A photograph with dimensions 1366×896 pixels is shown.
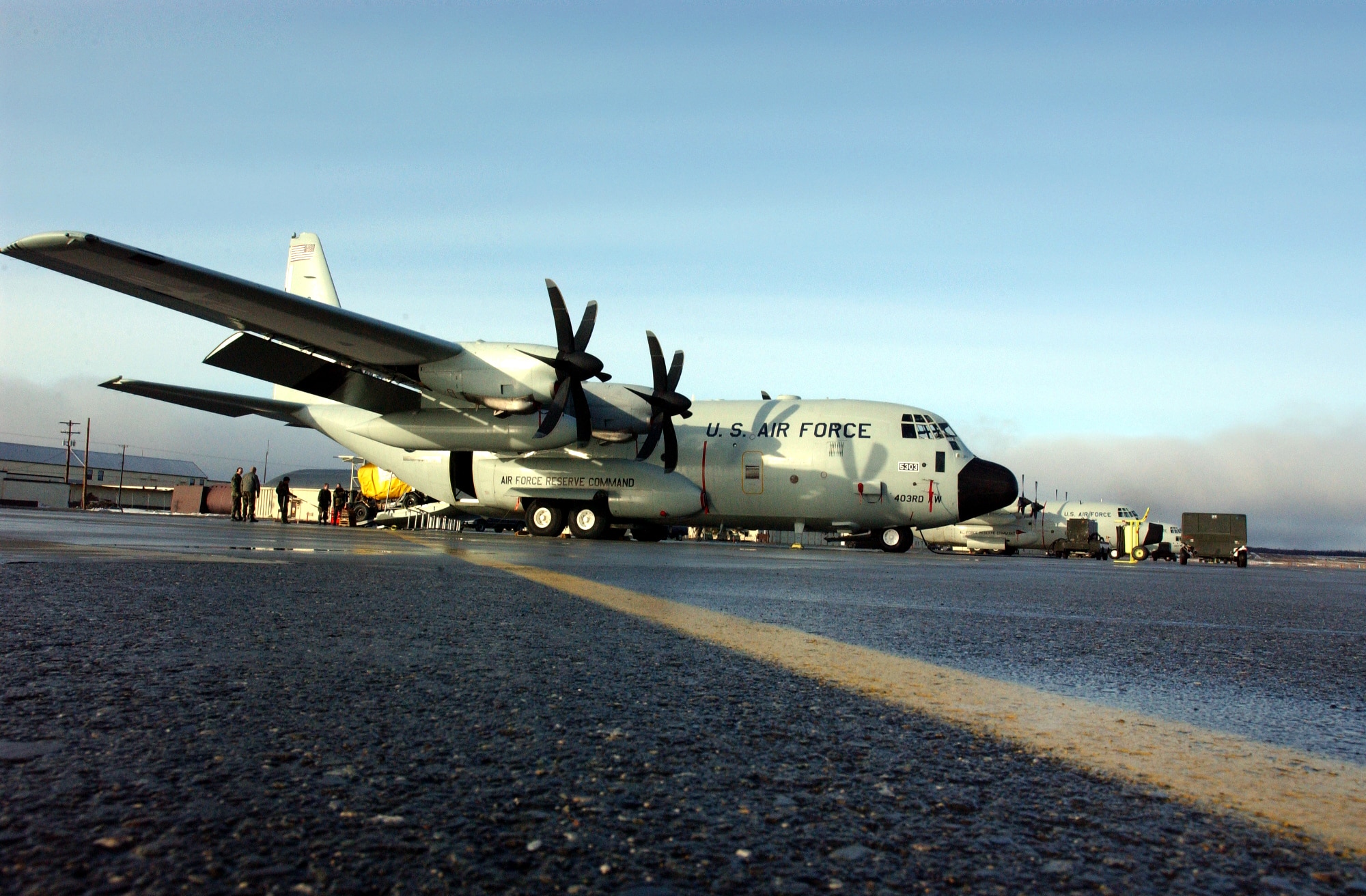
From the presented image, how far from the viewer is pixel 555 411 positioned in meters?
16.1

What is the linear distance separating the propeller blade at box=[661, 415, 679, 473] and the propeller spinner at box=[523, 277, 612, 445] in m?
2.12

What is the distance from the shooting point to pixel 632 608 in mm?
3738

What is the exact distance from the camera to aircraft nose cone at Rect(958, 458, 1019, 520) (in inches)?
734

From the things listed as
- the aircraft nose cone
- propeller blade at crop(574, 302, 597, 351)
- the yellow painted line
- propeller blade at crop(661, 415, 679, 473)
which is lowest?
the yellow painted line

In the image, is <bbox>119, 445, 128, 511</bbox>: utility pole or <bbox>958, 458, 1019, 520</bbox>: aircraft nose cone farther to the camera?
<bbox>119, 445, 128, 511</bbox>: utility pole

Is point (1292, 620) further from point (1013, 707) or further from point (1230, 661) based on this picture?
point (1013, 707)

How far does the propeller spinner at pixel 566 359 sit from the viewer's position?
1587cm

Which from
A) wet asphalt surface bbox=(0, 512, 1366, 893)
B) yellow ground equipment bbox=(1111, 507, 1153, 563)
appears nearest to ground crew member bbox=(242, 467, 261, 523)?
wet asphalt surface bbox=(0, 512, 1366, 893)

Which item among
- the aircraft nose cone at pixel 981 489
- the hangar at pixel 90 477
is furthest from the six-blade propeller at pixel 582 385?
the hangar at pixel 90 477

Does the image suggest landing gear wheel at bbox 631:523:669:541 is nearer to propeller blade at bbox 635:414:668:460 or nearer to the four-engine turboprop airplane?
the four-engine turboprop airplane

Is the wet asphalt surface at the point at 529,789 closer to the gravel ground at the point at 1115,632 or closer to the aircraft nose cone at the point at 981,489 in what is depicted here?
the gravel ground at the point at 1115,632

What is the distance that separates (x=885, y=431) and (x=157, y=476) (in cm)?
9311

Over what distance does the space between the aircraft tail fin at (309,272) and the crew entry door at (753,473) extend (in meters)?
10.0

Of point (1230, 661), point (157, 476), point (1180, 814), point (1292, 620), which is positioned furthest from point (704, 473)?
point (157, 476)
